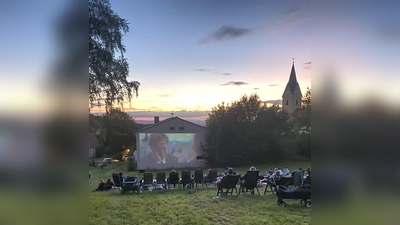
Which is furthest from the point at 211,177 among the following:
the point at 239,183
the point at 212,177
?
the point at 239,183

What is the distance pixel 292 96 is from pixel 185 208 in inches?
68.3

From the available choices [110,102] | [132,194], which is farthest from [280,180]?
[110,102]

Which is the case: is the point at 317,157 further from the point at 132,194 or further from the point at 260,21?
the point at 132,194

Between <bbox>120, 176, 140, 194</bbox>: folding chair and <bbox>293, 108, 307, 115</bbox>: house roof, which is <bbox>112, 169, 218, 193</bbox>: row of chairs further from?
<bbox>293, 108, 307, 115</bbox>: house roof

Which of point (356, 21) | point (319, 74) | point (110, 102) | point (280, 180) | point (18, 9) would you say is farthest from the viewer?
point (280, 180)

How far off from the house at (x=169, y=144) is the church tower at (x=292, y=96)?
0.99 meters

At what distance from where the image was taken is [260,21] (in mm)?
2672

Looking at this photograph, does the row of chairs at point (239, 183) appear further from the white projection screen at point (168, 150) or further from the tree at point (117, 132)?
the tree at point (117, 132)

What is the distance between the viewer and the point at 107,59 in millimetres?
2408

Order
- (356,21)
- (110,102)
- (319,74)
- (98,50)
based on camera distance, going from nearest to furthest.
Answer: (356,21) < (319,74) < (98,50) < (110,102)

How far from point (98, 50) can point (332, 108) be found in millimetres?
2129

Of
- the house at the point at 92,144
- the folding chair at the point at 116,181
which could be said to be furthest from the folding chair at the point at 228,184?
the house at the point at 92,144

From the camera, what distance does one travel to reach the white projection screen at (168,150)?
8.77ft

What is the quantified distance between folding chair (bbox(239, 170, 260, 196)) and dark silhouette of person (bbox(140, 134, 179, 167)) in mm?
1082
